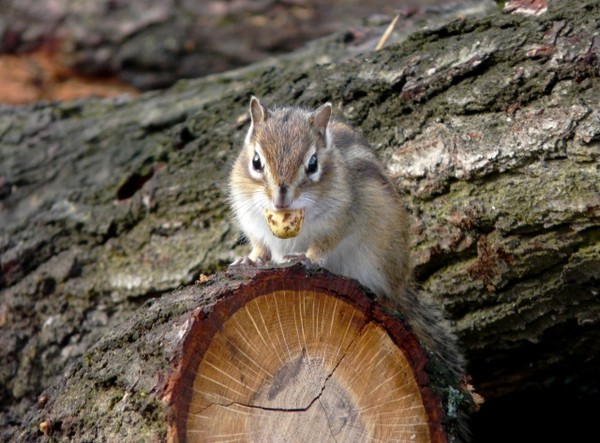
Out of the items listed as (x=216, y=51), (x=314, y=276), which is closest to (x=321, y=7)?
(x=216, y=51)

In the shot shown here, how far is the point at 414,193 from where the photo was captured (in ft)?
13.2

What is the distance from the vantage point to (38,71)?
25.3ft

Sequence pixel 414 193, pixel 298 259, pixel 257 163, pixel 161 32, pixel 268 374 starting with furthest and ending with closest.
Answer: pixel 161 32 → pixel 414 193 → pixel 257 163 → pixel 298 259 → pixel 268 374

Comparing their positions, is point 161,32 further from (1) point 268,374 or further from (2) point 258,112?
(1) point 268,374

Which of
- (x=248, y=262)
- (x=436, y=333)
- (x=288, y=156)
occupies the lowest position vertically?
(x=436, y=333)

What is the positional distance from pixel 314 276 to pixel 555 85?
161 cm

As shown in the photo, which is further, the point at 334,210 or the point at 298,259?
the point at 334,210

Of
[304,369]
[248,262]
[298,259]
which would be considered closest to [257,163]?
[248,262]

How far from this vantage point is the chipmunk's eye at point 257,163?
11.8ft

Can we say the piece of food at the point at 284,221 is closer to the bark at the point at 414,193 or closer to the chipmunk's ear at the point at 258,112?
the chipmunk's ear at the point at 258,112

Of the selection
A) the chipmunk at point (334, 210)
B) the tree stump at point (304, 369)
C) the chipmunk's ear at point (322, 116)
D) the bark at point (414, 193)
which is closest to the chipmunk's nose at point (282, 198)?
the chipmunk at point (334, 210)

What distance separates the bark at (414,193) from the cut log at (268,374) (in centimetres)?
51

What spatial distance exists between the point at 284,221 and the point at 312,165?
278 mm

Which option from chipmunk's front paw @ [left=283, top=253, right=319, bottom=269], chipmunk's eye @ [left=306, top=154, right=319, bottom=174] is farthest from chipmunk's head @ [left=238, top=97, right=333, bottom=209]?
chipmunk's front paw @ [left=283, top=253, right=319, bottom=269]
